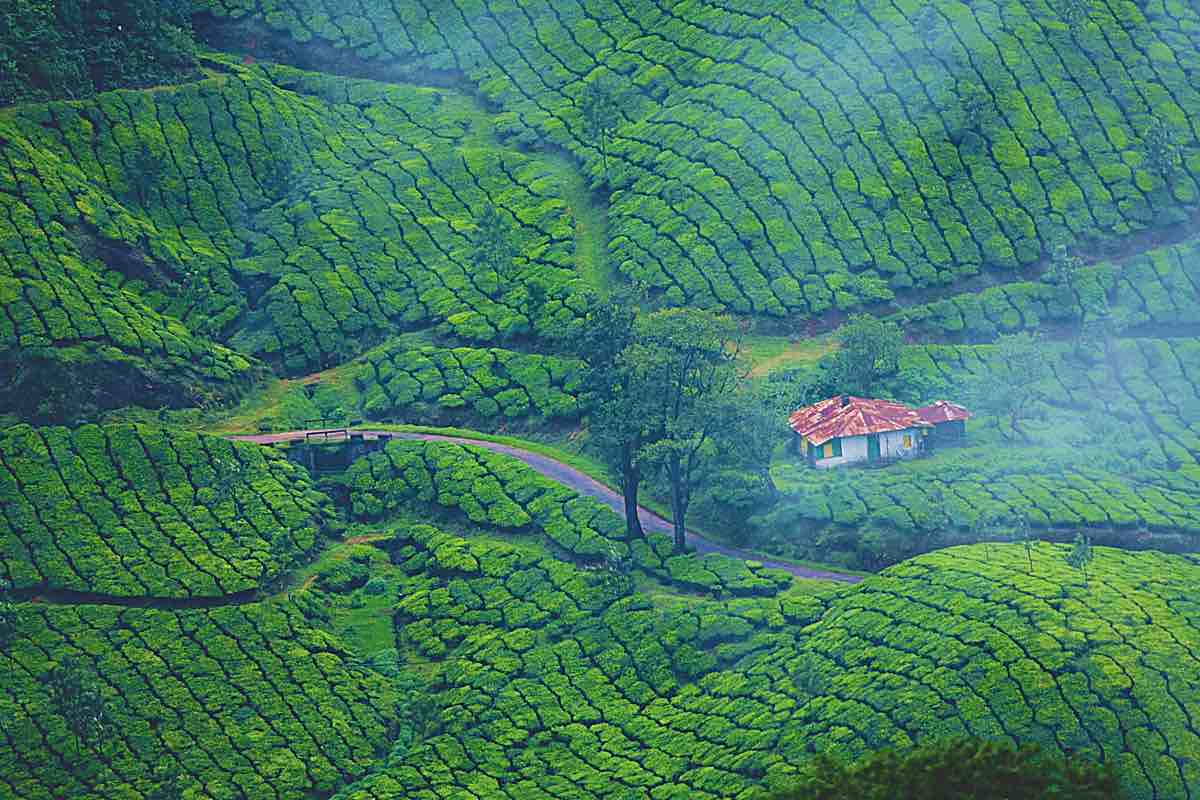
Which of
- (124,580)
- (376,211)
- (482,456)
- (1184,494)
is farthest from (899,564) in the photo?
(376,211)

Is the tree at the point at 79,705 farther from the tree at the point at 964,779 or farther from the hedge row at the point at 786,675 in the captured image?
the tree at the point at 964,779

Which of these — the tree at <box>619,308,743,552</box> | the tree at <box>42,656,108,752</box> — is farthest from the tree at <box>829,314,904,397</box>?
the tree at <box>42,656,108,752</box>

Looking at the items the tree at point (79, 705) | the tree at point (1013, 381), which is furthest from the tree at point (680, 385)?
the tree at point (79, 705)

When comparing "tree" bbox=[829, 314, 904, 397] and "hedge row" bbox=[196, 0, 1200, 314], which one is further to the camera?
"hedge row" bbox=[196, 0, 1200, 314]

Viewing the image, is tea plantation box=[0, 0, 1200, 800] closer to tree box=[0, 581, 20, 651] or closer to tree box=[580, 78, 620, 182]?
tree box=[0, 581, 20, 651]

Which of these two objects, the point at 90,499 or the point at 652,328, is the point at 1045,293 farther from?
the point at 90,499

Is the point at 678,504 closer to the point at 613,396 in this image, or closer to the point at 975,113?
the point at 613,396

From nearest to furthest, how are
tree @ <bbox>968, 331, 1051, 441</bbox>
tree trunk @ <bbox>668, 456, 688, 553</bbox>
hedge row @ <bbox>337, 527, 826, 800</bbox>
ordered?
hedge row @ <bbox>337, 527, 826, 800</bbox>
tree trunk @ <bbox>668, 456, 688, 553</bbox>
tree @ <bbox>968, 331, 1051, 441</bbox>
